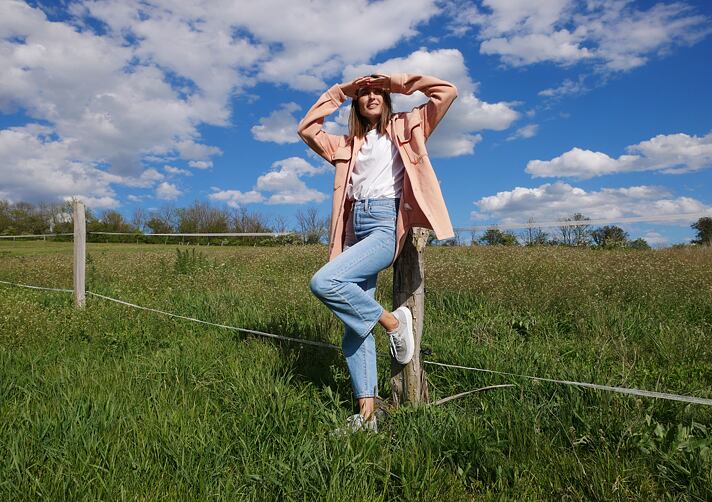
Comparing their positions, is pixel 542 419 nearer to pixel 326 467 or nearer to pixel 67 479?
pixel 326 467

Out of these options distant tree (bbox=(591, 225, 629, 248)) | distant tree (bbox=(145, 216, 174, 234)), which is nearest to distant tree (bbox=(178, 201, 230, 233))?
distant tree (bbox=(145, 216, 174, 234))

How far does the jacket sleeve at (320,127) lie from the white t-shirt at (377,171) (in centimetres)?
26

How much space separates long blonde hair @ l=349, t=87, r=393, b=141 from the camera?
11.1 feet

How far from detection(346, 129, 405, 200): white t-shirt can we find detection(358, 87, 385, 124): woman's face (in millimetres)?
156

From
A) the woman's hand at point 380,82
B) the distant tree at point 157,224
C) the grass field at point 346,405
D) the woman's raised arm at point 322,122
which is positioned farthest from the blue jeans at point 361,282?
the distant tree at point 157,224

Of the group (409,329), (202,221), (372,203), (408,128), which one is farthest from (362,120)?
(202,221)

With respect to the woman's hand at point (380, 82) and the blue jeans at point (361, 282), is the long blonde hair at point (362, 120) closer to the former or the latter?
the woman's hand at point (380, 82)

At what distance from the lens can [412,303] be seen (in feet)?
10.8

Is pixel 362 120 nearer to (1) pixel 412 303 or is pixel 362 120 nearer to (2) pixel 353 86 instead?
(2) pixel 353 86

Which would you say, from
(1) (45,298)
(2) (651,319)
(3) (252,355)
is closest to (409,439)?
(3) (252,355)

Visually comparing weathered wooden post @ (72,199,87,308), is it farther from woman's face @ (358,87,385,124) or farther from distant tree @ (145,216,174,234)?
distant tree @ (145,216,174,234)

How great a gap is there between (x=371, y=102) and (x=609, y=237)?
42.1 ft

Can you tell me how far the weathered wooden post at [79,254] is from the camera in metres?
6.59

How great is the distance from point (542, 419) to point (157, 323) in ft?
13.7
